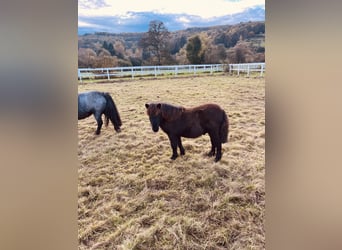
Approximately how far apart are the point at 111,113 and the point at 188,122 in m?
0.43

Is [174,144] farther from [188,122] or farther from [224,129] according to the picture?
[224,129]

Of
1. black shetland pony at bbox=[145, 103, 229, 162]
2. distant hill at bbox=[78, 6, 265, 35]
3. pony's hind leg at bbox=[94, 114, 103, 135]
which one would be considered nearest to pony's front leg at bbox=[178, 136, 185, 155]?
black shetland pony at bbox=[145, 103, 229, 162]

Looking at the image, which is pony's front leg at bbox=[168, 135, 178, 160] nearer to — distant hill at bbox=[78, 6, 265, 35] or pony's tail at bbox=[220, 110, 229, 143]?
pony's tail at bbox=[220, 110, 229, 143]

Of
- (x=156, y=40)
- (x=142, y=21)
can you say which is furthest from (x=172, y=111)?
(x=142, y=21)

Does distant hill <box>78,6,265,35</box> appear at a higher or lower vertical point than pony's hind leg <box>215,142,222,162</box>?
higher

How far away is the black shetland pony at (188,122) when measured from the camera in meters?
1.55

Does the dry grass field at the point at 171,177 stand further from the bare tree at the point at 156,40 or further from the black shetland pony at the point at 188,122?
the bare tree at the point at 156,40

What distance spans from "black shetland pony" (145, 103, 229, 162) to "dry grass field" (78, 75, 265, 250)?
3 centimetres

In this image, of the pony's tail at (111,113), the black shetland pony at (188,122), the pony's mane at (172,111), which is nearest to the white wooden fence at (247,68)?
the black shetland pony at (188,122)

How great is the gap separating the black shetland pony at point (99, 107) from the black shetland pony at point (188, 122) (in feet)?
0.62

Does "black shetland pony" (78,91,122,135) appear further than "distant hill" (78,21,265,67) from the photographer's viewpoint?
Yes

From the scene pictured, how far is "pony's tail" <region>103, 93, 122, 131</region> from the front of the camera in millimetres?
1604

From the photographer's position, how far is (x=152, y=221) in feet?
4.90
